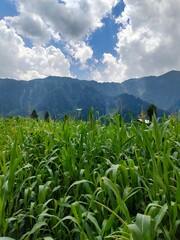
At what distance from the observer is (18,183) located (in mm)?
2809

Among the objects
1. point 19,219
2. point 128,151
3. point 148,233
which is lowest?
point 19,219

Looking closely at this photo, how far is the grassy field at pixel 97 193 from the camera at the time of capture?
1.75 metres

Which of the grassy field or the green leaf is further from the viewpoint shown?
the grassy field

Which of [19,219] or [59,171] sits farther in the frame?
[59,171]

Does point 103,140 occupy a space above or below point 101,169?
above

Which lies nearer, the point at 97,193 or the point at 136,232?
the point at 136,232

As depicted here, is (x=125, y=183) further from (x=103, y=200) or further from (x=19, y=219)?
(x=19, y=219)

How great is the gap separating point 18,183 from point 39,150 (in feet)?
3.19

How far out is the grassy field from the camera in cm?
175

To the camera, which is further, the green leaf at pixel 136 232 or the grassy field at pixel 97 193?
the grassy field at pixel 97 193

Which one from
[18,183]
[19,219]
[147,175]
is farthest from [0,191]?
[147,175]

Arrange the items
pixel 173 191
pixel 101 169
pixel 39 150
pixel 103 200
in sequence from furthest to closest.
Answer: pixel 39 150 < pixel 101 169 < pixel 103 200 < pixel 173 191

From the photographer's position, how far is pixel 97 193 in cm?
223

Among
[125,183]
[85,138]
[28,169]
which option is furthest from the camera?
[85,138]
